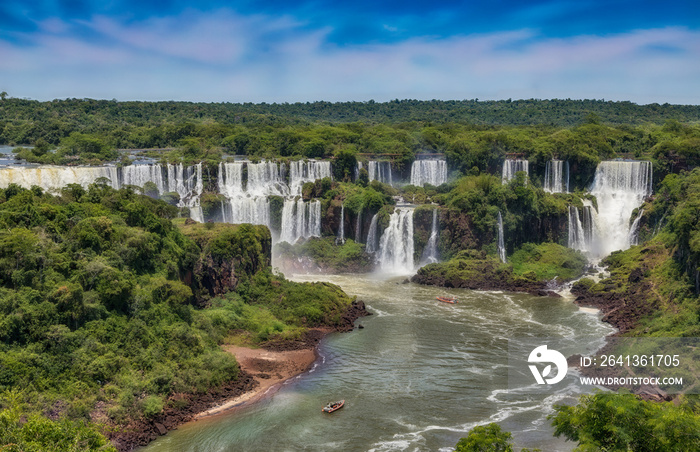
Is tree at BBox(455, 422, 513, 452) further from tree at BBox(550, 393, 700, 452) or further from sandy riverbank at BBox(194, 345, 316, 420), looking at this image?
sandy riverbank at BBox(194, 345, 316, 420)

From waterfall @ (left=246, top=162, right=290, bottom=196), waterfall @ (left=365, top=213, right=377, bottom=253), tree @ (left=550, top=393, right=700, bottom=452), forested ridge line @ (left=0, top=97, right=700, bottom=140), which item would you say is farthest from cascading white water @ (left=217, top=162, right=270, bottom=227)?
tree @ (left=550, top=393, right=700, bottom=452)

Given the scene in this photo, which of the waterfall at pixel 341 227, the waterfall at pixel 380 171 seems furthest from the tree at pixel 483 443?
the waterfall at pixel 380 171

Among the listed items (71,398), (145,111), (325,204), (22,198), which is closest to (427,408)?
(71,398)

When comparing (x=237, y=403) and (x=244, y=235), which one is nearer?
(x=237, y=403)

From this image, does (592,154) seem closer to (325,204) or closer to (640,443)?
(325,204)

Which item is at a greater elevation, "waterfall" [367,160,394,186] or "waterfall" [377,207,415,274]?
"waterfall" [367,160,394,186]

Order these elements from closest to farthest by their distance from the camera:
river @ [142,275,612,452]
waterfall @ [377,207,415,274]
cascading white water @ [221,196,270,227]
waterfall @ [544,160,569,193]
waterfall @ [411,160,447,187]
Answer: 1. river @ [142,275,612,452]
2. waterfall @ [377,207,415,274]
3. cascading white water @ [221,196,270,227]
4. waterfall @ [544,160,569,193]
5. waterfall @ [411,160,447,187]

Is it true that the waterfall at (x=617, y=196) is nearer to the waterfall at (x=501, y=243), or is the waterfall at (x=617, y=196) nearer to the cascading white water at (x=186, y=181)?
the waterfall at (x=501, y=243)
